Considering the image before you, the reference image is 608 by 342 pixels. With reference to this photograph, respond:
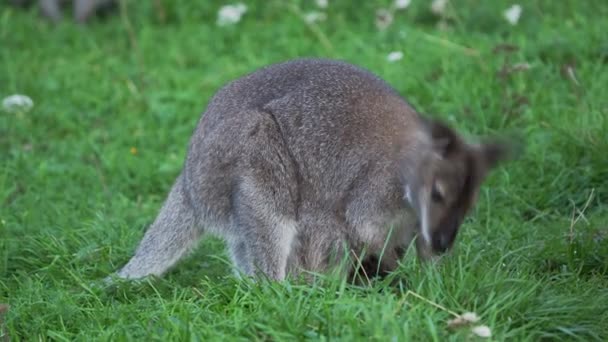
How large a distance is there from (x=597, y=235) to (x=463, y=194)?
990 mm

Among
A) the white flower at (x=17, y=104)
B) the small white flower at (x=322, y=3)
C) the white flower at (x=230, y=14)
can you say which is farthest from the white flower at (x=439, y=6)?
the white flower at (x=17, y=104)

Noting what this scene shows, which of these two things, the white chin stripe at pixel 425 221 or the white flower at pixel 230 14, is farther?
the white flower at pixel 230 14

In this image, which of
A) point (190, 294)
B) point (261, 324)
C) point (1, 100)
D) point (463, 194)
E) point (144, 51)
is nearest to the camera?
point (261, 324)

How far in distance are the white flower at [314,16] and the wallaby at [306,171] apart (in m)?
3.26

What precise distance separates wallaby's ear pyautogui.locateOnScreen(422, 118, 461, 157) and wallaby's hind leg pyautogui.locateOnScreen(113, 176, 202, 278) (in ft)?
4.52

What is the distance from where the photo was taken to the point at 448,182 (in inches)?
167

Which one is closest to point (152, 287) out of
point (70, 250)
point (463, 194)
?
point (70, 250)

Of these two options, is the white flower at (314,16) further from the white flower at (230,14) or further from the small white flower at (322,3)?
the white flower at (230,14)

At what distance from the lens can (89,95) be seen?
7.88m

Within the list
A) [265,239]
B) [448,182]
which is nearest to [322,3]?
[265,239]

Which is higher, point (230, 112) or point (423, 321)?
point (230, 112)

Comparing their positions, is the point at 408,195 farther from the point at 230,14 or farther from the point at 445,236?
the point at 230,14

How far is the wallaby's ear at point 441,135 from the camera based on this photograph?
4180mm

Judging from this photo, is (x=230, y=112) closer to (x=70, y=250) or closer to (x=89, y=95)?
(x=70, y=250)
